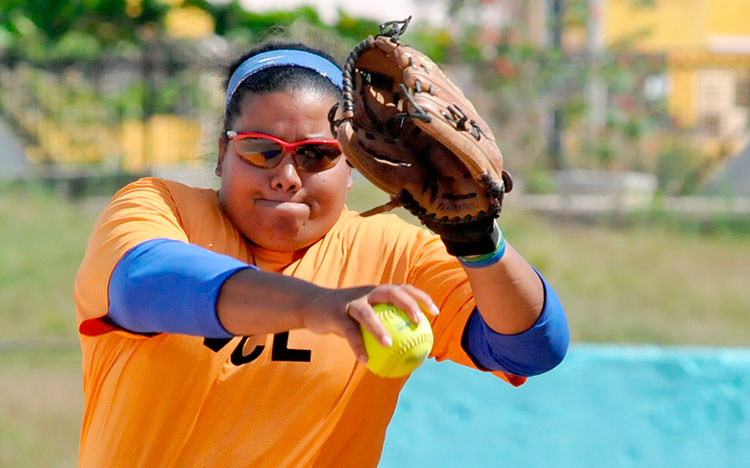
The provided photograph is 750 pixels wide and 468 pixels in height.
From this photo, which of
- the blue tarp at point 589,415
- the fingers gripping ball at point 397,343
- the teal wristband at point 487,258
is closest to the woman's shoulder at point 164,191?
the teal wristband at point 487,258

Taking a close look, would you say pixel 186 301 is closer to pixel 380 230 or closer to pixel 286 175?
pixel 286 175

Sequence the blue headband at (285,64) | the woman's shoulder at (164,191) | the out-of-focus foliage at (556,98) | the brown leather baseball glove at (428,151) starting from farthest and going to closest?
the out-of-focus foliage at (556,98)
the blue headband at (285,64)
the woman's shoulder at (164,191)
the brown leather baseball glove at (428,151)

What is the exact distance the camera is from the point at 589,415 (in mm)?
5840

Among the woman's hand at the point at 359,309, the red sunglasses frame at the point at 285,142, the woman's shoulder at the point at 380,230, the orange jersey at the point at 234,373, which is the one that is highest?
the woman's hand at the point at 359,309

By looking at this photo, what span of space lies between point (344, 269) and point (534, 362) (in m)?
0.48

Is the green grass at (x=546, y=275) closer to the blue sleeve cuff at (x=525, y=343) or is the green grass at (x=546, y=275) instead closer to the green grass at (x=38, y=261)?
the green grass at (x=38, y=261)

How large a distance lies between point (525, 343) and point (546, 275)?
705cm

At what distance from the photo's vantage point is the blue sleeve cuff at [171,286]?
1754 mm

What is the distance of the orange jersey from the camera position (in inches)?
85.5

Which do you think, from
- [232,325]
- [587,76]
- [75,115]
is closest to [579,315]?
[587,76]

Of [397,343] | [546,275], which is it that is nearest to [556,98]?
[546,275]

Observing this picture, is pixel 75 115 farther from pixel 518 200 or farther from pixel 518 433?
pixel 518 433

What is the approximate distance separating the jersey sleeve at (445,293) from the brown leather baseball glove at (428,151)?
28 cm

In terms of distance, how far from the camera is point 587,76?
11.2m
